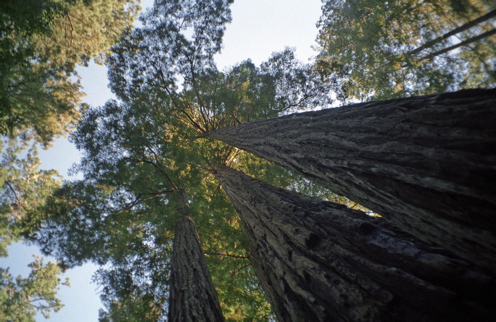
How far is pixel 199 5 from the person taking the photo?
23.0ft

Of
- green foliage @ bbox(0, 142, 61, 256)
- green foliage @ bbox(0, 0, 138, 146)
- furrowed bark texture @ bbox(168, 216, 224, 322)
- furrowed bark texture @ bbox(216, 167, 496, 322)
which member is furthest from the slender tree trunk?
green foliage @ bbox(0, 142, 61, 256)

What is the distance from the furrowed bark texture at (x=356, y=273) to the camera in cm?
91

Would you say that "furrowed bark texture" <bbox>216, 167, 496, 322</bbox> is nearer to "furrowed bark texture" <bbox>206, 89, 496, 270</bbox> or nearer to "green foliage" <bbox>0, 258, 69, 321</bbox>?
"furrowed bark texture" <bbox>206, 89, 496, 270</bbox>

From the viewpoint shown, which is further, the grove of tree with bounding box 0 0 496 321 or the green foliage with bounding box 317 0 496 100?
the green foliage with bounding box 317 0 496 100

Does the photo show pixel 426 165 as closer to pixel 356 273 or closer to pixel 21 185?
pixel 356 273

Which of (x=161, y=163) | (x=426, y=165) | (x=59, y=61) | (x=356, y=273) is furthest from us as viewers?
(x=59, y=61)

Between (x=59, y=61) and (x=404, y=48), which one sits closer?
(x=404, y=48)

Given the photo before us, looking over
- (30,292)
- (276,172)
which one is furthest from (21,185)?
(276,172)

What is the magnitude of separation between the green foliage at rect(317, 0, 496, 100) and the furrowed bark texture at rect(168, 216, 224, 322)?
5296 mm

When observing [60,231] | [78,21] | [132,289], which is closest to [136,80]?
[60,231]

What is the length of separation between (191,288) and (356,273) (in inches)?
106

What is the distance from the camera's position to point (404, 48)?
18.6 feet

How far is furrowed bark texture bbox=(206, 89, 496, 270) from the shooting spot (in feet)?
3.09

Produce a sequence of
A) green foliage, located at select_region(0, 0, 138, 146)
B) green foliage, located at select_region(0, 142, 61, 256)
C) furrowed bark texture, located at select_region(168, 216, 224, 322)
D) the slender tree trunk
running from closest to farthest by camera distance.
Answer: furrowed bark texture, located at select_region(168, 216, 224, 322) → the slender tree trunk → green foliage, located at select_region(0, 0, 138, 146) → green foliage, located at select_region(0, 142, 61, 256)
